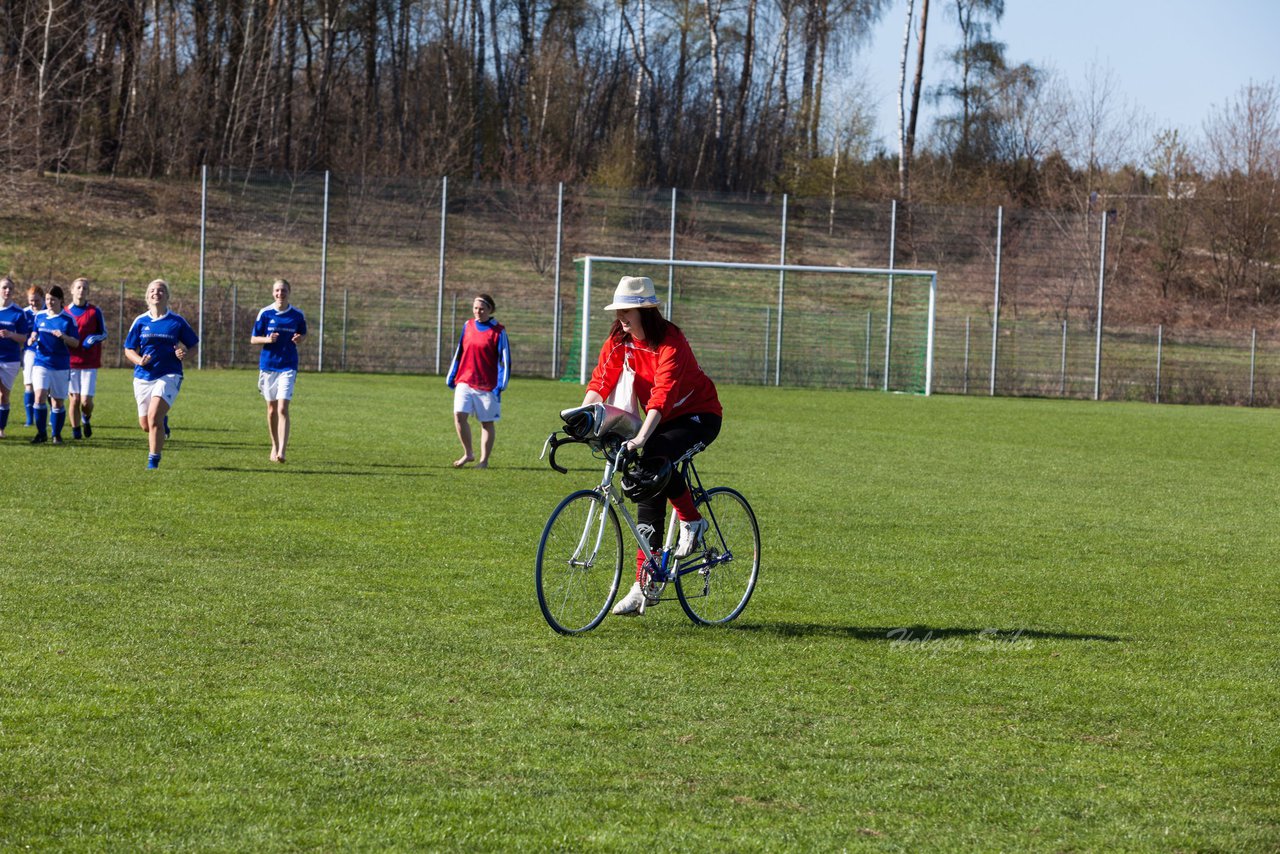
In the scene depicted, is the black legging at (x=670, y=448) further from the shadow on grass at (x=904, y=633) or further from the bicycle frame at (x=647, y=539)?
the shadow on grass at (x=904, y=633)

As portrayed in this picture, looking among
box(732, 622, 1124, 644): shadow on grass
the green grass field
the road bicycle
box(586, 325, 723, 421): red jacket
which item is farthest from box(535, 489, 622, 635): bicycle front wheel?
box(732, 622, 1124, 644): shadow on grass

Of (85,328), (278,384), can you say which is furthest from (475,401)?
(85,328)

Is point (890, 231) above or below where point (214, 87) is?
below

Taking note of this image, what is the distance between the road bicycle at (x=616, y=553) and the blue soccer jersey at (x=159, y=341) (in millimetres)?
7324

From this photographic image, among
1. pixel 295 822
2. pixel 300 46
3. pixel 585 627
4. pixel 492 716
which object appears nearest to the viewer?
pixel 295 822

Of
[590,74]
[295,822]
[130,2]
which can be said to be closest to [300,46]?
[130,2]

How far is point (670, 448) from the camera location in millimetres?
7324

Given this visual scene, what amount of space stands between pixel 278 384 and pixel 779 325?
25.1 m

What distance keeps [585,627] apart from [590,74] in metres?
54.9

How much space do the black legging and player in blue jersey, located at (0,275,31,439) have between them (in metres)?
11.4

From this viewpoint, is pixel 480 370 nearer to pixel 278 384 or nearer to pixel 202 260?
pixel 278 384

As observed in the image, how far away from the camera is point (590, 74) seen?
60.0 metres

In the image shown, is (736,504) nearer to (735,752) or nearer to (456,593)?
(456,593)

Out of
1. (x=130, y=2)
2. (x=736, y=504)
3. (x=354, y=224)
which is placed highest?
(x=130, y=2)
